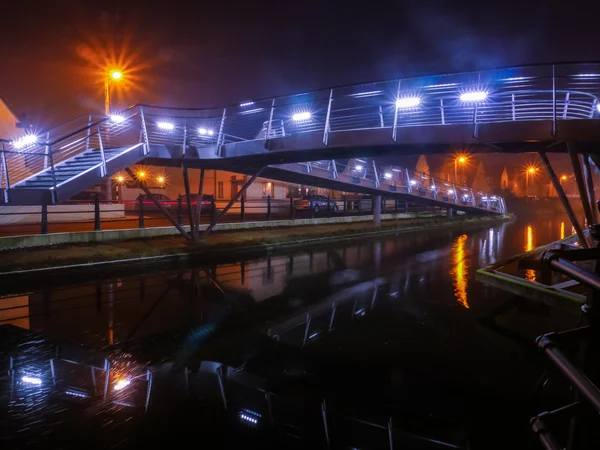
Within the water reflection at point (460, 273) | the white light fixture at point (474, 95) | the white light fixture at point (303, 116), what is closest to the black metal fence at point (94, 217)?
the white light fixture at point (303, 116)

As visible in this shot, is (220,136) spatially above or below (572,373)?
above

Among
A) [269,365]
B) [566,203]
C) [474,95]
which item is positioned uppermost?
[474,95]

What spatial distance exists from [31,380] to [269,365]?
269cm

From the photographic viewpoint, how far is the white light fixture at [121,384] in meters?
4.19

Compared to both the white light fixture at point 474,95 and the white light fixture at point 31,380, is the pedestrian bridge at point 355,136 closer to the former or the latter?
the white light fixture at point 474,95

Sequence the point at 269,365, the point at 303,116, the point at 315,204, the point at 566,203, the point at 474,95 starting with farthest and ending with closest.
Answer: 1. the point at 315,204
2. the point at 303,116
3. the point at 474,95
4. the point at 566,203
5. the point at 269,365

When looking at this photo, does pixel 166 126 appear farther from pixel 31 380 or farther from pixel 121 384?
pixel 121 384

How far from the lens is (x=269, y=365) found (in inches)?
192

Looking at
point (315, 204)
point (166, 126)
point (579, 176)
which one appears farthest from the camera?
point (315, 204)

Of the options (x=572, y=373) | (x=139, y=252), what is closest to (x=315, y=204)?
(x=139, y=252)

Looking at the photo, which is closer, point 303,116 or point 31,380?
point 31,380

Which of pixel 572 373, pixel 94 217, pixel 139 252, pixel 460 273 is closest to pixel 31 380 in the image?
pixel 572 373

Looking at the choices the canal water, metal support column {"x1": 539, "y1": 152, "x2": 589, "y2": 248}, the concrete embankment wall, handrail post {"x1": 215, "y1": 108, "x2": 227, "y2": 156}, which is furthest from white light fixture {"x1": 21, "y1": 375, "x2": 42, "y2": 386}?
the concrete embankment wall

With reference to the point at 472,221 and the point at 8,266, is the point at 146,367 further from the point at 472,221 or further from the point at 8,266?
the point at 472,221
